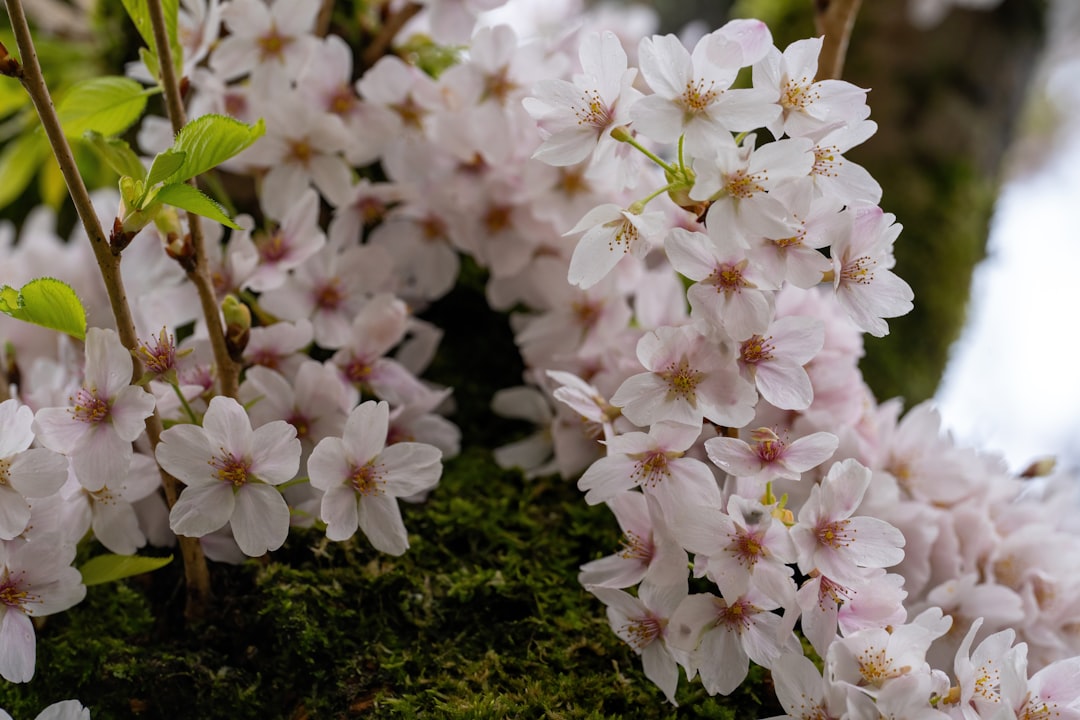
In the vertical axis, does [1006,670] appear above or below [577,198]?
below

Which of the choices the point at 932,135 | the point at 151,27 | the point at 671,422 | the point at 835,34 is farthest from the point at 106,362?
the point at 932,135

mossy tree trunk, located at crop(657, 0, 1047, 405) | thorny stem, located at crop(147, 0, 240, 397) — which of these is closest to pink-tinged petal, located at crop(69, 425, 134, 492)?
thorny stem, located at crop(147, 0, 240, 397)

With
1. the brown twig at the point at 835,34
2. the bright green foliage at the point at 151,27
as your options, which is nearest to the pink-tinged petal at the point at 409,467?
the bright green foliage at the point at 151,27

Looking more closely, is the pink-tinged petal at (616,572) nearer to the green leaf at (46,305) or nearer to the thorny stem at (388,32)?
the green leaf at (46,305)

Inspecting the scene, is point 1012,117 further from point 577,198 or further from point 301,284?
point 301,284

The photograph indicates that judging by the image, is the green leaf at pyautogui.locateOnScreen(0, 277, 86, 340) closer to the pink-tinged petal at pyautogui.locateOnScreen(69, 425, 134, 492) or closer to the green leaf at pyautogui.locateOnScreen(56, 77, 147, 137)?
the pink-tinged petal at pyautogui.locateOnScreen(69, 425, 134, 492)

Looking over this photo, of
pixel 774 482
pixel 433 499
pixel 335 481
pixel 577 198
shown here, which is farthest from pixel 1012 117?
pixel 335 481

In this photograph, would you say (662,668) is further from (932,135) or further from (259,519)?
(932,135)
